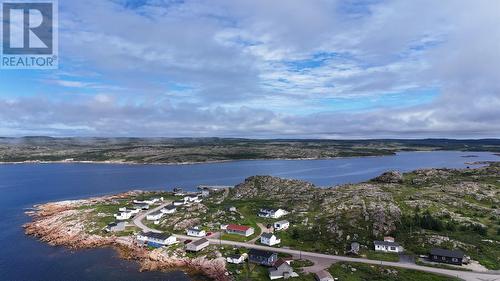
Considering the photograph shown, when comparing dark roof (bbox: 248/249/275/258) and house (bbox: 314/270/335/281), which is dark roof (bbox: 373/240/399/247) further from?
dark roof (bbox: 248/249/275/258)

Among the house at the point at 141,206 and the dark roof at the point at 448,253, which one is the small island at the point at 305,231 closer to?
the dark roof at the point at 448,253

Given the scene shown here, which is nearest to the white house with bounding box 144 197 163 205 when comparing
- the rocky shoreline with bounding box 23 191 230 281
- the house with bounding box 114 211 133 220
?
the house with bounding box 114 211 133 220

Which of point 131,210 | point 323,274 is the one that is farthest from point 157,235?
point 323,274

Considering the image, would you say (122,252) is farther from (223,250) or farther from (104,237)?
(223,250)

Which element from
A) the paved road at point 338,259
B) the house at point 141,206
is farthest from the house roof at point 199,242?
the house at point 141,206

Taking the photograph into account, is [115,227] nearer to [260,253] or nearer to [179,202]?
[179,202]
